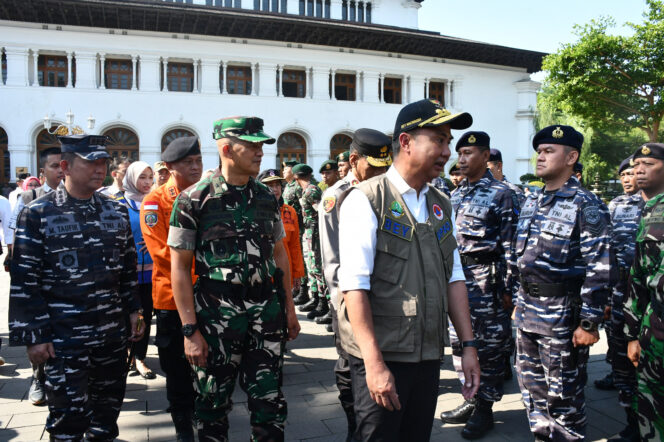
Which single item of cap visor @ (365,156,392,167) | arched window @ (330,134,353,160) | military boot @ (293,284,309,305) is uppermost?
arched window @ (330,134,353,160)

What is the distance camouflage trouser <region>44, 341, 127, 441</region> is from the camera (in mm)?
2871

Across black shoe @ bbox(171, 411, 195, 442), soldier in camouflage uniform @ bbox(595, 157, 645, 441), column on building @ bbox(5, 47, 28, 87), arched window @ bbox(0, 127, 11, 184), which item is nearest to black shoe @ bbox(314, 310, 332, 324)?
soldier in camouflage uniform @ bbox(595, 157, 645, 441)

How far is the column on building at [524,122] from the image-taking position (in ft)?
113

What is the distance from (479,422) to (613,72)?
2418 cm

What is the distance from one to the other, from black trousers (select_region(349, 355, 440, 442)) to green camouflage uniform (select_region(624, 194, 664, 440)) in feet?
4.49

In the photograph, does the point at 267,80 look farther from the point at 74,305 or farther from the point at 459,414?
the point at 74,305

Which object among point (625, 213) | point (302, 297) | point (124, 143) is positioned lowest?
point (302, 297)

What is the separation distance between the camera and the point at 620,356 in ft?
13.6

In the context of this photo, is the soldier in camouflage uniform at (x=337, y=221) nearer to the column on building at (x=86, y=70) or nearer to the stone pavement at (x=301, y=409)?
the stone pavement at (x=301, y=409)

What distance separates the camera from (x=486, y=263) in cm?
412

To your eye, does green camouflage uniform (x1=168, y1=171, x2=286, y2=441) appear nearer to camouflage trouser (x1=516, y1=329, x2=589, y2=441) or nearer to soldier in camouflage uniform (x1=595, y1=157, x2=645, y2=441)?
camouflage trouser (x1=516, y1=329, x2=589, y2=441)

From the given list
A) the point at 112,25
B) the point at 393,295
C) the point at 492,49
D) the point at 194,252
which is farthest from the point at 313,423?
the point at 492,49

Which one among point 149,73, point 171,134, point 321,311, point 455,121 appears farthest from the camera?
point 171,134

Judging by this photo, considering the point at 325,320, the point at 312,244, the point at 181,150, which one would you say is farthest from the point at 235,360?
the point at 312,244
